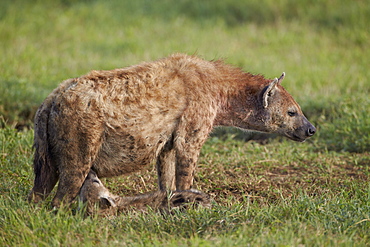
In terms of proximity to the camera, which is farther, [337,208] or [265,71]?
[265,71]

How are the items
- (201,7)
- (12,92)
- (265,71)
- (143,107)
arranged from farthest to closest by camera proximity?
(201,7)
(265,71)
(12,92)
(143,107)

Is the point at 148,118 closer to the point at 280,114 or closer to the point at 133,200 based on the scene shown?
the point at 133,200

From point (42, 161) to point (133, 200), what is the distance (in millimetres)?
793

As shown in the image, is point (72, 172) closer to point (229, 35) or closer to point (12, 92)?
point (12, 92)

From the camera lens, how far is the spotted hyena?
4301mm

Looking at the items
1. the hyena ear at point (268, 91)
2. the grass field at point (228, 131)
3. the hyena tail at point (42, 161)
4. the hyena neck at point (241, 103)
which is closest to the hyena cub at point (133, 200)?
the grass field at point (228, 131)

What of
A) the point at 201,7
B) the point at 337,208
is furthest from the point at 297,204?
the point at 201,7

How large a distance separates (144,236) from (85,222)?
0.45 metres

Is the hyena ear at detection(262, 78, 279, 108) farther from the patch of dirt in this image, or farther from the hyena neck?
the patch of dirt

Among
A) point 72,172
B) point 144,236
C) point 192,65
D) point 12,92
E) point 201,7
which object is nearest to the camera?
point 144,236

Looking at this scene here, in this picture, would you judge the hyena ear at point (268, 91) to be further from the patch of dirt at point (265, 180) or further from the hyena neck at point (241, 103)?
the patch of dirt at point (265, 180)

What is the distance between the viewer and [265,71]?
960 centimetres

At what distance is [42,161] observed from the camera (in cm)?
435

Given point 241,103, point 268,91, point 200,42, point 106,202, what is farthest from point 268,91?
point 200,42
